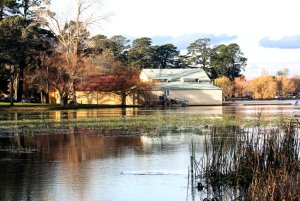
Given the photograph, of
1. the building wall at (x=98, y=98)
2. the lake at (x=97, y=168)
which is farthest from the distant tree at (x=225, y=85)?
the lake at (x=97, y=168)

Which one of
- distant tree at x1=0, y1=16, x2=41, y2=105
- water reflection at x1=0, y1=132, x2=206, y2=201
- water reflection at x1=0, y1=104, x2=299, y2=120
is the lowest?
water reflection at x1=0, y1=132, x2=206, y2=201

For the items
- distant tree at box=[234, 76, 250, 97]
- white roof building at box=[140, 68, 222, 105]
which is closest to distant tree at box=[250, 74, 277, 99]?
distant tree at box=[234, 76, 250, 97]

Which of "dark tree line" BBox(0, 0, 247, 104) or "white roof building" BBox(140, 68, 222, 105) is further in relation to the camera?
"white roof building" BBox(140, 68, 222, 105)

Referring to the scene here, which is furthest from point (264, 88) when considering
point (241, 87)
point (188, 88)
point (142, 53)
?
point (188, 88)

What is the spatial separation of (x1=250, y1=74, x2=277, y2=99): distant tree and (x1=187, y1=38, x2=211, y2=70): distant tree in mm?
13097

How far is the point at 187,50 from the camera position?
452 ft

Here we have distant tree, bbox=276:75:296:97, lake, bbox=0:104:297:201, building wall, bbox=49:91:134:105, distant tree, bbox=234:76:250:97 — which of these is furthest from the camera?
distant tree, bbox=276:75:296:97

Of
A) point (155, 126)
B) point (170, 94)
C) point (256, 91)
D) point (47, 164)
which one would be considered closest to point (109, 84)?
point (170, 94)

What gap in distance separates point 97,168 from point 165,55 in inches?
4606

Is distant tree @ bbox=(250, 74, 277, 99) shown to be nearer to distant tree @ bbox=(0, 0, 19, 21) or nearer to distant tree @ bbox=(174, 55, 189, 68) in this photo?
distant tree @ bbox=(174, 55, 189, 68)

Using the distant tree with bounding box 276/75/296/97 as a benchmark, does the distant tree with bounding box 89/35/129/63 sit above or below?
above

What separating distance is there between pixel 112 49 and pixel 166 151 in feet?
360

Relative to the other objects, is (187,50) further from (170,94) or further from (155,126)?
(155,126)

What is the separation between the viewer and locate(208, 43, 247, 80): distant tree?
432 feet
